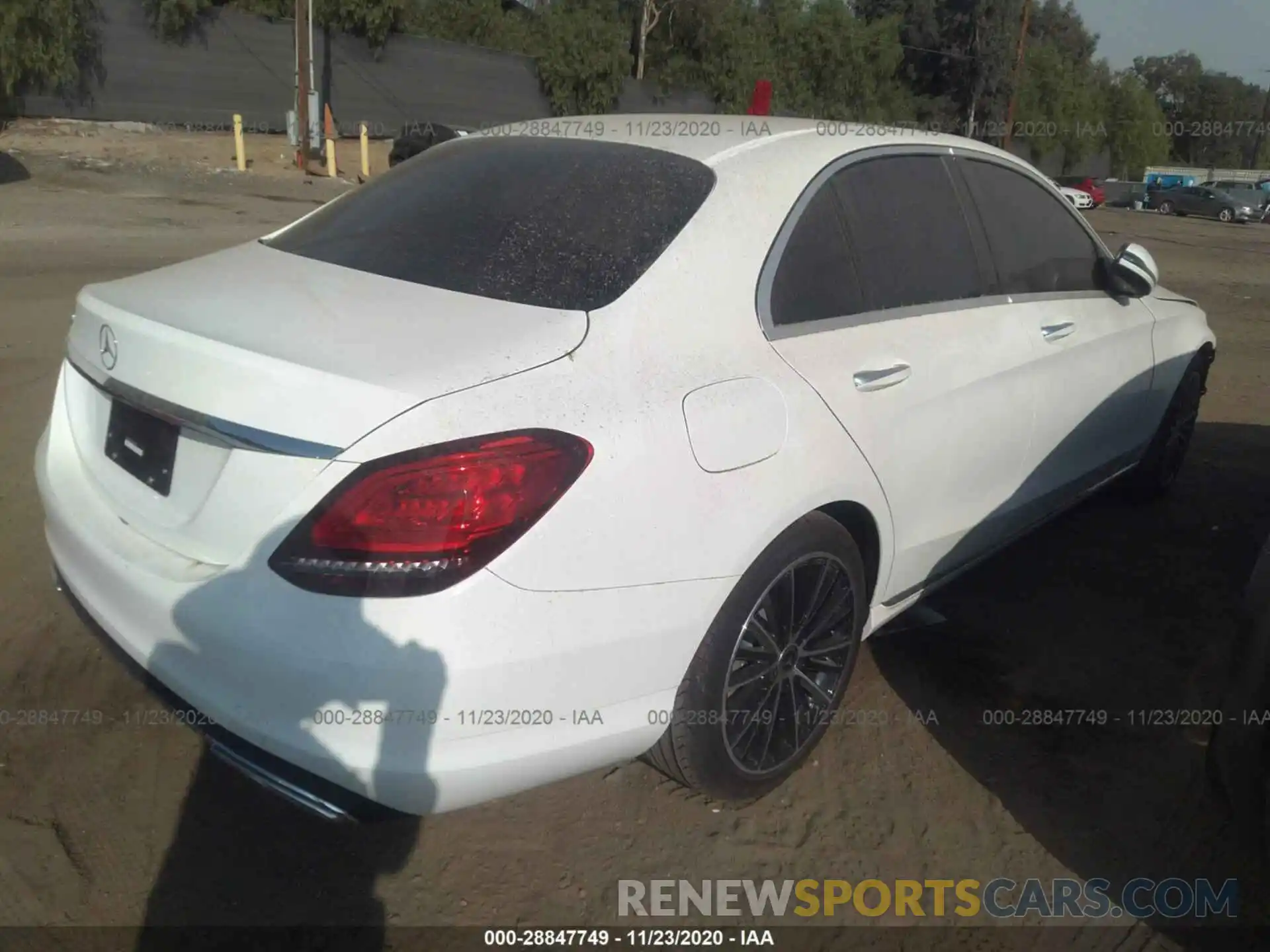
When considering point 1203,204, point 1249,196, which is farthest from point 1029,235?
point 1249,196

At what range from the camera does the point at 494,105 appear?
Result: 3625cm

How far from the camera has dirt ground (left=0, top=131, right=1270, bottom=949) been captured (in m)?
2.50

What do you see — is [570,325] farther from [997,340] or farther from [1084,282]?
[1084,282]

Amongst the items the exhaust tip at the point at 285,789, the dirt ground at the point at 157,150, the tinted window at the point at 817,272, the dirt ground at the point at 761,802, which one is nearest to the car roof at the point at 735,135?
the tinted window at the point at 817,272

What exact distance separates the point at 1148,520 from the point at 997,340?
85.8 inches

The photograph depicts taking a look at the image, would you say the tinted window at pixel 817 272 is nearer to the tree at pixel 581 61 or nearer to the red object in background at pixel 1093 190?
the tree at pixel 581 61

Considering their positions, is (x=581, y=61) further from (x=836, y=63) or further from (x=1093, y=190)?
(x=1093, y=190)

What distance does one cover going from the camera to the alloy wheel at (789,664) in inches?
103

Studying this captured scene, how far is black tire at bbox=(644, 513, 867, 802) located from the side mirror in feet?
6.36

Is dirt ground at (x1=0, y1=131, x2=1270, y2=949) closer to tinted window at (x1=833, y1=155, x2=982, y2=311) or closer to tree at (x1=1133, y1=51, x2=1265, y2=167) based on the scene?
tinted window at (x1=833, y1=155, x2=982, y2=311)

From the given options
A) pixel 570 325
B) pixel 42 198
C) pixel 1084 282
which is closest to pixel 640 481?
pixel 570 325

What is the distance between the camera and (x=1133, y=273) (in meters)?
4.09

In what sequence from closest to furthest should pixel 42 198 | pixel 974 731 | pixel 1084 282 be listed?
pixel 974 731
pixel 1084 282
pixel 42 198

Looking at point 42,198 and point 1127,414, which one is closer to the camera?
point 1127,414
